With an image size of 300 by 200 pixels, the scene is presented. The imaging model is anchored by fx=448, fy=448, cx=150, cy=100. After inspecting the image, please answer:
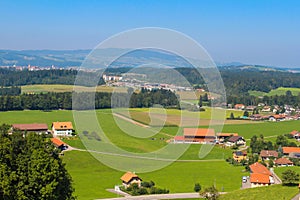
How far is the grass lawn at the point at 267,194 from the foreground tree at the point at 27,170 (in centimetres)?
952

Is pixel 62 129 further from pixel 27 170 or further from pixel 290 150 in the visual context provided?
pixel 27 170

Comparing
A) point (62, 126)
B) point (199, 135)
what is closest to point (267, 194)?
point (199, 135)

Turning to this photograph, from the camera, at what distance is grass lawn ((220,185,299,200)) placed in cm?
2064

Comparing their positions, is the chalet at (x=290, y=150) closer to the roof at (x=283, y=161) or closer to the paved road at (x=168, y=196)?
the roof at (x=283, y=161)

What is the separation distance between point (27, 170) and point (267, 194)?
12.1 meters

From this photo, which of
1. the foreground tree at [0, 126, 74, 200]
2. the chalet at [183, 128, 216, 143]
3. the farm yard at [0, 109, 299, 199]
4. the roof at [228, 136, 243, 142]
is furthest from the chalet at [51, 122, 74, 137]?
the foreground tree at [0, 126, 74, 200]

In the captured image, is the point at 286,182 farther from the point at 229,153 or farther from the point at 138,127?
the point at 229,153

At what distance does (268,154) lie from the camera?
39.2m

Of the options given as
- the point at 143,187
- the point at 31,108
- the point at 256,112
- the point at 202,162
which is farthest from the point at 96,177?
the point at 256,112

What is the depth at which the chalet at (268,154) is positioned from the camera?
38.8 metres

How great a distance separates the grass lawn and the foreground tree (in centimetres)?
952

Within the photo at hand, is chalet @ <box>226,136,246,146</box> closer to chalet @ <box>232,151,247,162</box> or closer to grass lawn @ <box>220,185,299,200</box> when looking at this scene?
chalet @ <box>232,151,247,162</box>

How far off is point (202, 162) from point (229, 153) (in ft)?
17.1

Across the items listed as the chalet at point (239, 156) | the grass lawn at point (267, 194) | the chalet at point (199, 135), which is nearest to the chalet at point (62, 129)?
the chalet at point (199, 135)
